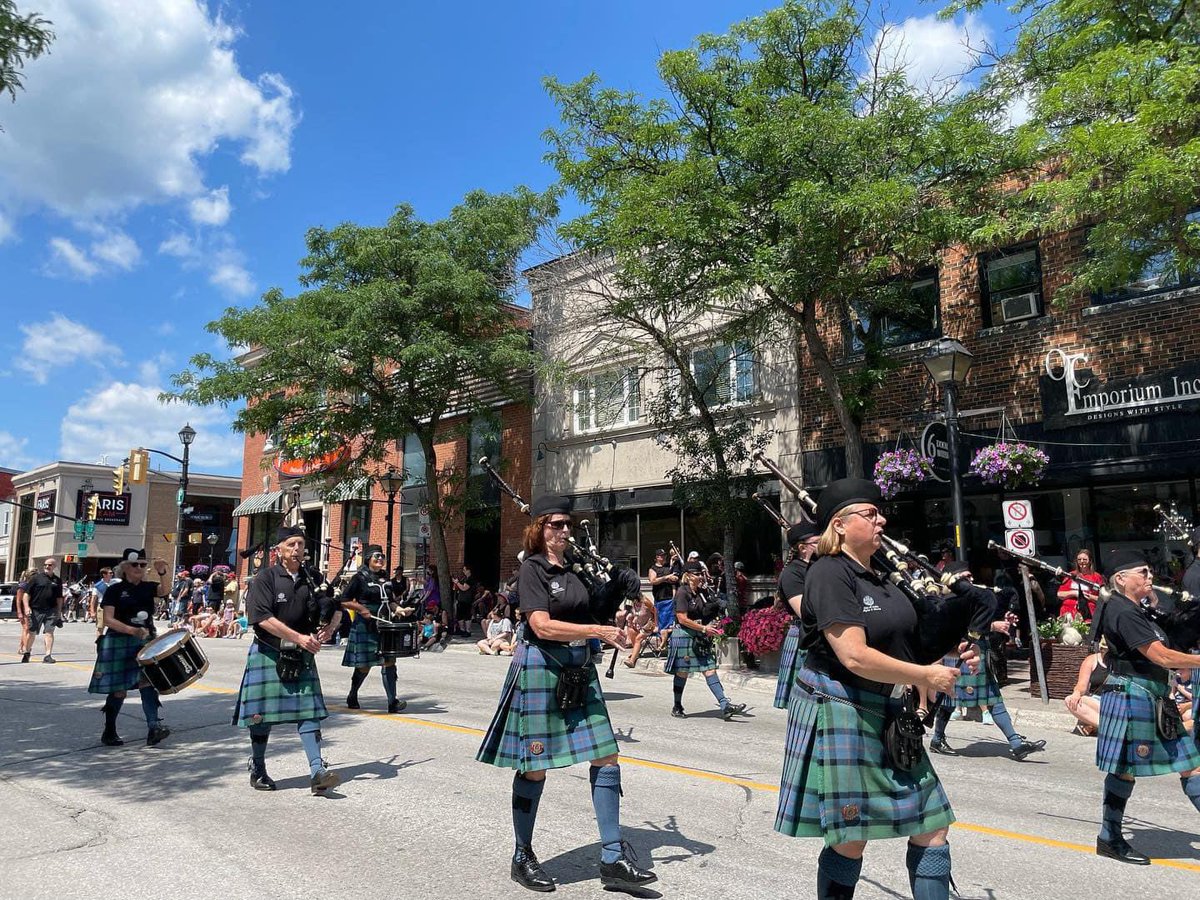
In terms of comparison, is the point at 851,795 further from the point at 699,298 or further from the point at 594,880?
the point at 699,298

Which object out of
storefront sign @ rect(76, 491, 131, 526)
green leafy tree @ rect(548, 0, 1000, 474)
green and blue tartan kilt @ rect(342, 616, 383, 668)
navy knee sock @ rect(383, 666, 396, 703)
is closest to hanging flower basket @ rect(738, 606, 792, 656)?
green leafy tree @ rect(548, 0, 1000, 474)

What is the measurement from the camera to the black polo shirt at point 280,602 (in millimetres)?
6531

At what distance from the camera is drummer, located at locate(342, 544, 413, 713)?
1037 cm

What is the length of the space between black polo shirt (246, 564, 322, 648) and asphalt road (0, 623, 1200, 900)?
1.18m

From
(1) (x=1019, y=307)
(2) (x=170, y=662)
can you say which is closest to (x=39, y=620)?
(2) (x=170, y=662)

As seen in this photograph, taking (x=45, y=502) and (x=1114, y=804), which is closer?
(x=1114, y=804)

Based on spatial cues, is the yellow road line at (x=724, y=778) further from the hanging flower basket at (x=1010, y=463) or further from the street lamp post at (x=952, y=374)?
the hanging flower basket at (x=1010, y=463)

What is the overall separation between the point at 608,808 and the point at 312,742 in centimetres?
283

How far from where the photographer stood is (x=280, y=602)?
Result: 21.7ft

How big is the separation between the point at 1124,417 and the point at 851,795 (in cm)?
1311

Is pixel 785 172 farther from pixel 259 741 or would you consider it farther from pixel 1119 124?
pixel 259 741

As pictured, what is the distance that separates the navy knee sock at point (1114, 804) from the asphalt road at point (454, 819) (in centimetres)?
17

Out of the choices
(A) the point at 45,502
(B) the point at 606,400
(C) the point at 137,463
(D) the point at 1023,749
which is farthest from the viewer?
(A) the point at 45,502

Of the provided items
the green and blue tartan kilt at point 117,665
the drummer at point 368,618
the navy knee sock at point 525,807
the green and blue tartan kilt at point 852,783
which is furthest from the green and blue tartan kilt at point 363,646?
the green and blue tartan kilt at point 852,783
